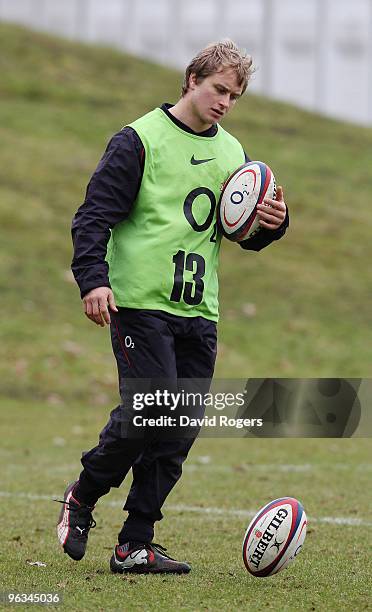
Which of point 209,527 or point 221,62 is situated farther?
point 209,527

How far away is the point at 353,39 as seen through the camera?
128ft

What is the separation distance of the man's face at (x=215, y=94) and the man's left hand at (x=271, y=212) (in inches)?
16.3

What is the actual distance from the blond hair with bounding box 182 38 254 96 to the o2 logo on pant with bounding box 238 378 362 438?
1286 mm

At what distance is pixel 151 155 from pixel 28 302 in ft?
38.0

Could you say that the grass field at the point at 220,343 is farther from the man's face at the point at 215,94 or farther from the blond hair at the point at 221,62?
the blond hair at the point at 221,62

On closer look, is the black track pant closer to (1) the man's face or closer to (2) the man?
(2) the man

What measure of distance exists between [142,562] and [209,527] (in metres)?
1.41

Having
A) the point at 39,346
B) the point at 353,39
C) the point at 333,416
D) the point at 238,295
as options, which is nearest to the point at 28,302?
the point at 39,346

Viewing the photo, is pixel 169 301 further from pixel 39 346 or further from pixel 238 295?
pixel 238 295

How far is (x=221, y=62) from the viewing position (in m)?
5.04

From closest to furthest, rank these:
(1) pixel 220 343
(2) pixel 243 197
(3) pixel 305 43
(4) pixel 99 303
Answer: (4) pixel 99 303 < (2) pixel 243 197 < (1) pixel 220 343 < (3) pixel 305 43

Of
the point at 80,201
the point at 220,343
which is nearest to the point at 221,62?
the point at 220,343

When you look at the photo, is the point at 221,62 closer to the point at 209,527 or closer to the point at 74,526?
the point at 74,526

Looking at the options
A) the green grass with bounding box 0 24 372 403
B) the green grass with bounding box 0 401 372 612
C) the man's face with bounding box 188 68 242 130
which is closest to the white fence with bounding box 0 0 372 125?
the green grass with bounding box 0 24 372 403
